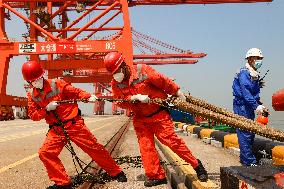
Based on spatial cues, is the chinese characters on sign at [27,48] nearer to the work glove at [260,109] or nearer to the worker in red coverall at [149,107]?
the worker in red coverall at [149,107]

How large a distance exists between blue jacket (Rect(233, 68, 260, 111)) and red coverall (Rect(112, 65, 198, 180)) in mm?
1433

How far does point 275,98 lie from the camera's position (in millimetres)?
1796

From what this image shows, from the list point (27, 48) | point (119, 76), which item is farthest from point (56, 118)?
point (27, 48)

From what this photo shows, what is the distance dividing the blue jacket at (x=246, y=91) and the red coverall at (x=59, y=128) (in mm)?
2182

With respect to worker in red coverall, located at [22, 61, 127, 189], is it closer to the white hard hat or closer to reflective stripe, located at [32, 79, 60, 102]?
reflective stripe, located at [32, 79, 60, 102]

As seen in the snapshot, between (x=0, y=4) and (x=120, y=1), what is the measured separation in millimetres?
8814

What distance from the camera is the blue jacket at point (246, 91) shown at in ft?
18.1

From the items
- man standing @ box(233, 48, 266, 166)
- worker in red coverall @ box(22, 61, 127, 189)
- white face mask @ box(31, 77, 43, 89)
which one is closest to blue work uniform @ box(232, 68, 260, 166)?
man standing @ box(233, 48, 266, 166)

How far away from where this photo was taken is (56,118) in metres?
4.71

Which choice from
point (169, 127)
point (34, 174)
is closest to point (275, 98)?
point (169, 127)

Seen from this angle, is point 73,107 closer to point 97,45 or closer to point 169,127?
point 169,127

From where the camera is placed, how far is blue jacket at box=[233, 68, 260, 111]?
5.52 meters

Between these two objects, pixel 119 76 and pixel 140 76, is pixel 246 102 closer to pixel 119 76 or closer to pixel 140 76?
pixel 140 76

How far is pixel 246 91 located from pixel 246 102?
0.21 metres
